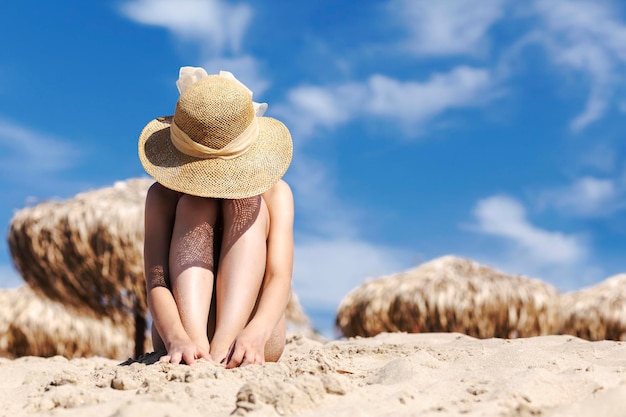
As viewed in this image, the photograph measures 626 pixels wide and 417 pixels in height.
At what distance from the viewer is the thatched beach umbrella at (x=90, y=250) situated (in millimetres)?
6949

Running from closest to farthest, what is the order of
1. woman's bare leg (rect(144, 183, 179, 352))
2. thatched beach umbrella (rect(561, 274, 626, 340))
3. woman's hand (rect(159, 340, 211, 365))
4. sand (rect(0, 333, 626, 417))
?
sand (rect(0, 333, 626, 417))
woman's hand (rect(159, 340, 211, 365))
woman's bare leg (rect(144, 183, 179, 352))
thatched beach umbrella (rect(561, 274, 626, 340))

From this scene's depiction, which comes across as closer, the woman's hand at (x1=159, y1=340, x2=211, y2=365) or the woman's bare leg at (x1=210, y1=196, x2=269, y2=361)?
the woman's hand at (x1=159, y1=340, x2=211, y2=365)

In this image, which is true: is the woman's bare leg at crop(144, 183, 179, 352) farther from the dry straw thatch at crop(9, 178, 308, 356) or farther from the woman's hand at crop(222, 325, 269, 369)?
the dry straw thatch at crop(9, 178, 308, 356)

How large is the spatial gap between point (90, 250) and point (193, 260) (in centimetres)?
517

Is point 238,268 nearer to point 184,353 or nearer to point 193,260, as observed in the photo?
point 193,260

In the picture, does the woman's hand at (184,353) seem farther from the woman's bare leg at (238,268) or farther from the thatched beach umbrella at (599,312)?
the thatched beach umbrella at (599,312)

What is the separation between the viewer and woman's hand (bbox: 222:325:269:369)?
80.7 inches

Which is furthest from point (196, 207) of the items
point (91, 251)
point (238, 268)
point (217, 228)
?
point (91, 251)

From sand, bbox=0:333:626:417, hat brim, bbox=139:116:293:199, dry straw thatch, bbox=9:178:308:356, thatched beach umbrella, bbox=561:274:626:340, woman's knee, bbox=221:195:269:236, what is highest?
dry straw thatch, bbox=9:178:308:356

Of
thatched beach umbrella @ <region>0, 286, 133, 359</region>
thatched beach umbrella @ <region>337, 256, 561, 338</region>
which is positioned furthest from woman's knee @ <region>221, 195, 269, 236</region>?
thatched beach umbrella @ <region>0, 286, 133, 359</region>

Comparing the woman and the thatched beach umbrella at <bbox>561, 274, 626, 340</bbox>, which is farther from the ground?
the thatched beach umbrella at <bbox>561, 274, 626, 340</bbox>

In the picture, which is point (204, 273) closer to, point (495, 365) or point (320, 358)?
point (320, 358)

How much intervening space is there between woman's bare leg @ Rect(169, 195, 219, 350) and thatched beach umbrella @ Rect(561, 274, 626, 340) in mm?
7075

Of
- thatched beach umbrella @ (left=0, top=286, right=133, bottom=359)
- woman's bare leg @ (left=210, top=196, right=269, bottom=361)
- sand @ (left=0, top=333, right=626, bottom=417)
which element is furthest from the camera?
thatched beach umbrella @ (left=0, top=286, right=133, bottom=359)
